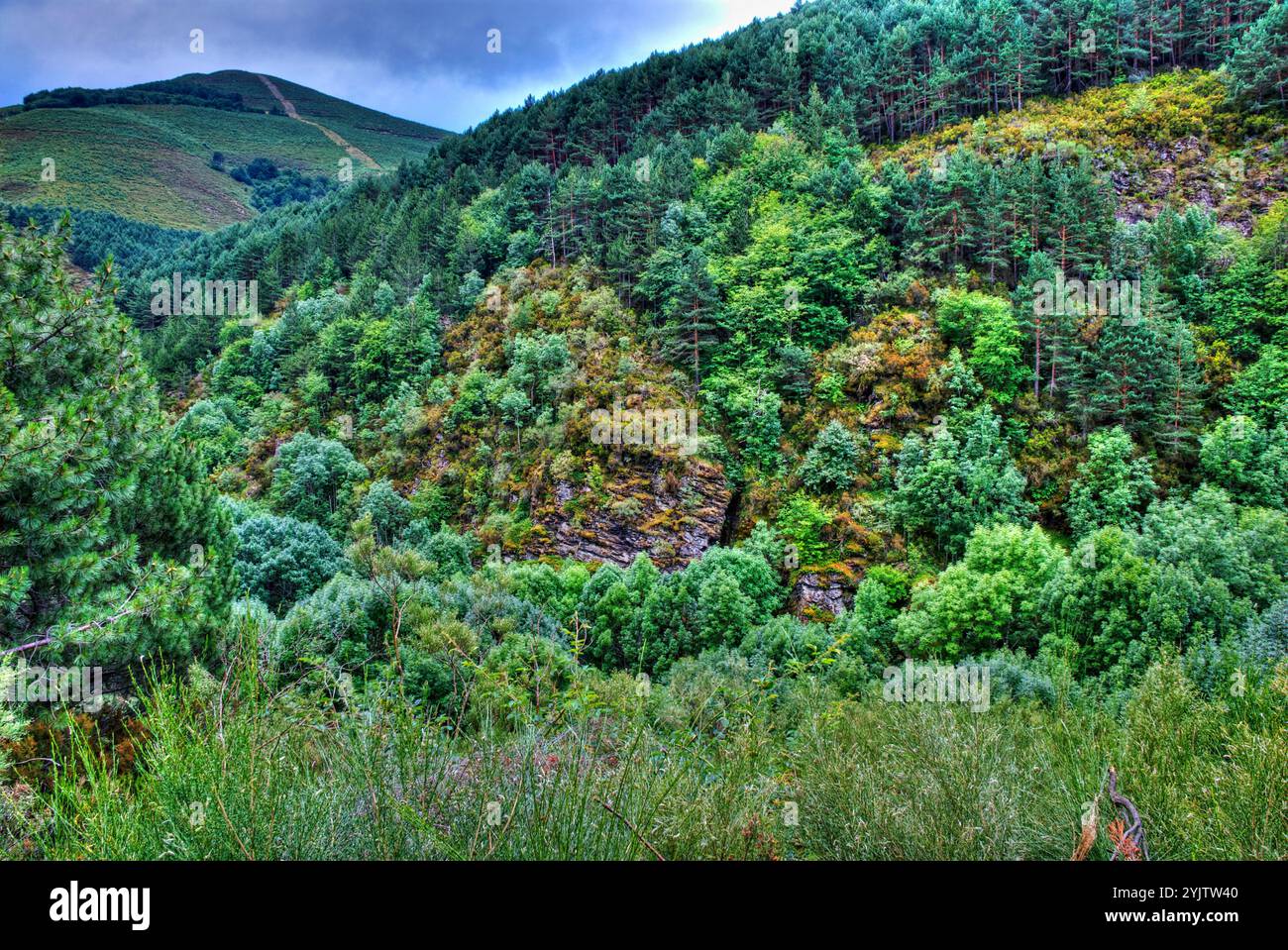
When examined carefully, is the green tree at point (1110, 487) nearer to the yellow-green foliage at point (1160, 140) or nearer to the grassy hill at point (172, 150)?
the yellow-green foliage at point (1160, 140)

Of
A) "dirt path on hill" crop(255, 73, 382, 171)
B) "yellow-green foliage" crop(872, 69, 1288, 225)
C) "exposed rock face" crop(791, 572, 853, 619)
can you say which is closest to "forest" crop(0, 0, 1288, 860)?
"exposed rock face" crop(791, 572, 853, 619)

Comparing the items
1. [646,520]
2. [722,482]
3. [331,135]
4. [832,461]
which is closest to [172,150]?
[331,135]

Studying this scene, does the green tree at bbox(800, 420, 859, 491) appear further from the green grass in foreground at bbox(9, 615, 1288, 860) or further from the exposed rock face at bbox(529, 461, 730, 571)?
the green grass in foreground at bbox(9, 615, 1288, 860)

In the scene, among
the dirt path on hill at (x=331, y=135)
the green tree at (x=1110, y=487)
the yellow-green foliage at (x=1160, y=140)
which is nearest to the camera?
the green tree at (x=1110, y=487)

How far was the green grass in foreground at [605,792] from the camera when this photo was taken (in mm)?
2023

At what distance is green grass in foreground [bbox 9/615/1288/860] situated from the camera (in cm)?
202

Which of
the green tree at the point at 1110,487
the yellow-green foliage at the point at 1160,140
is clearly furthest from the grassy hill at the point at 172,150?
the green tree at the point at 1110,487

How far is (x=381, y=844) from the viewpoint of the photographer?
2.01m

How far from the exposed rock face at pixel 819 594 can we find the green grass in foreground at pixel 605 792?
26.1m

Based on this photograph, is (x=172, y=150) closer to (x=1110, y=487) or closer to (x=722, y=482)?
(x=722, y=482)

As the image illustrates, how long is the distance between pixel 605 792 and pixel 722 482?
33.5m

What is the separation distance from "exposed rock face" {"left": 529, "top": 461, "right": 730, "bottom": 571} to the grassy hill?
8731 centimetres

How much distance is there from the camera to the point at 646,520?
3466 centimetres

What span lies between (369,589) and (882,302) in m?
34.7
